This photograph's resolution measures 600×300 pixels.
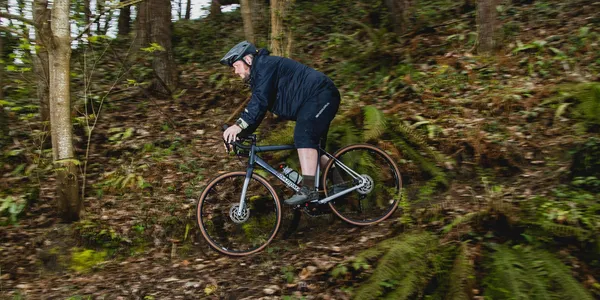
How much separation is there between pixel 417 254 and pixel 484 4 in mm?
6015

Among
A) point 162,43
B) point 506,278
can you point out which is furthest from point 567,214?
point 162,43

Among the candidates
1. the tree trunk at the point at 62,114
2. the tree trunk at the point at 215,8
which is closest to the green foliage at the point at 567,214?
the tree trunk at the point at 62,114

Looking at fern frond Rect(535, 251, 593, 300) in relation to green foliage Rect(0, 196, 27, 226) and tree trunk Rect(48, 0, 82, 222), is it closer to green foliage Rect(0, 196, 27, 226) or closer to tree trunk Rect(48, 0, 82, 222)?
tree trunk Rect(48, 0, 82, 222)

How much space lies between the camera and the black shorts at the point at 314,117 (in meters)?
5.29

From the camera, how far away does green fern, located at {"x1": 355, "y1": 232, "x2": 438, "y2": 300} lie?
391 cm

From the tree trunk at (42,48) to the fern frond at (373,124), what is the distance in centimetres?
413

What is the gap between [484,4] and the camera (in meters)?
8.44

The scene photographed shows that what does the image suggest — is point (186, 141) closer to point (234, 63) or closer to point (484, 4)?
point (234, 63)

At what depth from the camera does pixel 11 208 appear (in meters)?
6.16

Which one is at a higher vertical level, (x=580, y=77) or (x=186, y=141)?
(x=580, y=77)

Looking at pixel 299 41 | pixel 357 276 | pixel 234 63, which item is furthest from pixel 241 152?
pixel 299 41

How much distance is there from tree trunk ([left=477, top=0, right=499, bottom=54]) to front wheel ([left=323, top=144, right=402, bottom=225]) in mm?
4094

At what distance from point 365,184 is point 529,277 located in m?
2.31

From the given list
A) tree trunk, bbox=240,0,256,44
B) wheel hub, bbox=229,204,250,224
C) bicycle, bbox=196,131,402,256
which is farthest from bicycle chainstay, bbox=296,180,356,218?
tree trunk, bbox=240,0,256,44
